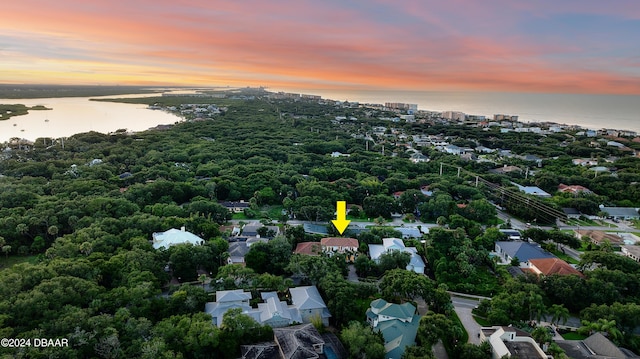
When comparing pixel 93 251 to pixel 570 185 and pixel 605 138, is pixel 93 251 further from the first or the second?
pixel 605 138

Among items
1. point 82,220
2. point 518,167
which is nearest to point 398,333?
point 82,220

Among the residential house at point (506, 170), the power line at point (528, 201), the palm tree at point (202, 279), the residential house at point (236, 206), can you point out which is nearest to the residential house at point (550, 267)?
the power line at point (528, 201)

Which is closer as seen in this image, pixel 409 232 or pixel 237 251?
pixel 237 251

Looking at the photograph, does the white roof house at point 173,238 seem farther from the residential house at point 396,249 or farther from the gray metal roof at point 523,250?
the gray metal roof at point 523,250

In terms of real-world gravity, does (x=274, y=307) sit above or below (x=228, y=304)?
above

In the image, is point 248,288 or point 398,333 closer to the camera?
point 398,333

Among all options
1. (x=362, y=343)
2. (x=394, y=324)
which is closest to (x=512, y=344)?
(x=394, y=324)

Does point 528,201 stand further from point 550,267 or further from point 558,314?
point 558,314
